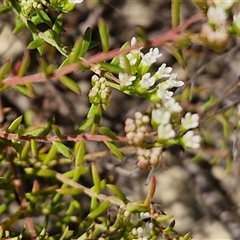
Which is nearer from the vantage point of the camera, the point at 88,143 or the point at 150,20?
the point at 88,143

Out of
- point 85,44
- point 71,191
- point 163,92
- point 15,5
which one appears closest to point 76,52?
point 85,44

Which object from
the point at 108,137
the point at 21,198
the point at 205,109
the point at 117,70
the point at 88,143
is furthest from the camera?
the point at 88,143

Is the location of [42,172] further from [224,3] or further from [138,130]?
[224,3]

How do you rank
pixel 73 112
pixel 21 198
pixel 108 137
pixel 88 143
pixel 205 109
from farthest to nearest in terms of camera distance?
pixel 73 112 < pixel 88 143 < pixel 205 109 < pixel 21 198 < pixel 108 137

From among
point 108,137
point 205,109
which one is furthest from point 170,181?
point 108,137

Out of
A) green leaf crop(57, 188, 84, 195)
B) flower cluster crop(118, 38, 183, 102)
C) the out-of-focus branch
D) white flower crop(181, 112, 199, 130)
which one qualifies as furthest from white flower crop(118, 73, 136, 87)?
the out-of-focus branch

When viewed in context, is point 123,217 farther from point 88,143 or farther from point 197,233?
point 197,233
